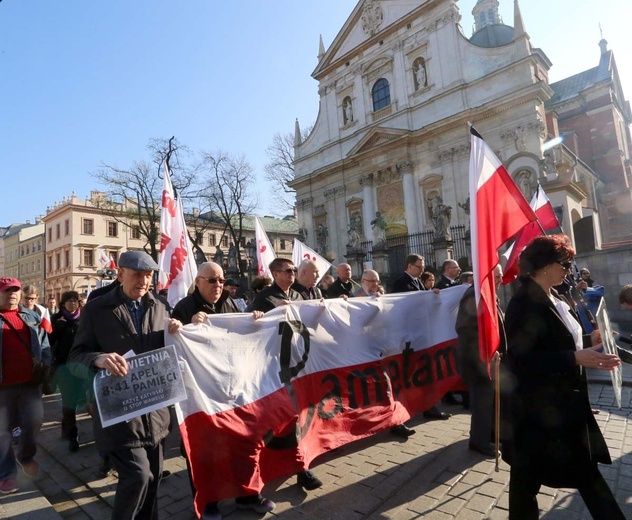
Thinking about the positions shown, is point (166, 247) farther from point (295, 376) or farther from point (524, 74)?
point (524, 74)

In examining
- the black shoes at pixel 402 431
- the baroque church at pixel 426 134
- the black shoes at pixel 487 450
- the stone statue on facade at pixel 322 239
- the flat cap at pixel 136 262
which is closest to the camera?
the flat cap at pixel 136 262

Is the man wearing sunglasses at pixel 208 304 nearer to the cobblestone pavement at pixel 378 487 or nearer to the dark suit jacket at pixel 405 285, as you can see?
the cobblestone pavement at pixel 378 487

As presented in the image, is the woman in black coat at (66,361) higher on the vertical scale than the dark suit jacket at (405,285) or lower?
lower

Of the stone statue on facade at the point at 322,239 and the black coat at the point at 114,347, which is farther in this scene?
the stone statue on facade at the point at 322,239

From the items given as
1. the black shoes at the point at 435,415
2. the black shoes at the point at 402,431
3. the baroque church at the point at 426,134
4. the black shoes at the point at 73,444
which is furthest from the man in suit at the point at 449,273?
the baroque church at the point at 426,134

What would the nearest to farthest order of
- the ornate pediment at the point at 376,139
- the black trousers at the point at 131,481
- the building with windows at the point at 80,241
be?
the black trousers at the point at 131,481
the ornate pediment at the point at 376,139
the building with windows at the point at 80,241

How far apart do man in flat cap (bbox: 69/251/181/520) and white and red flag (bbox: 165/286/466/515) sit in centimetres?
40

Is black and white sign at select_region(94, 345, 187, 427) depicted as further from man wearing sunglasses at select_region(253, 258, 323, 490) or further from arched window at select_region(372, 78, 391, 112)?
arched window at select_region(372, 78, 391, 112)

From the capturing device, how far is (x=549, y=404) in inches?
94.9

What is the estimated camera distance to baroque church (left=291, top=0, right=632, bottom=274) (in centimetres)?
2256

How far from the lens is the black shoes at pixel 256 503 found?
3320 millimetres

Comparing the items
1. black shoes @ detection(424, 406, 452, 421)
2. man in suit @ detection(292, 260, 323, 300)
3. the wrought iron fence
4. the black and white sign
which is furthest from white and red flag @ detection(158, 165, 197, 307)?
the wrought iron fence

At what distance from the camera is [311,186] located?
3488cm

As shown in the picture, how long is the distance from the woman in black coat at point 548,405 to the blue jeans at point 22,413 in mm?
4717
